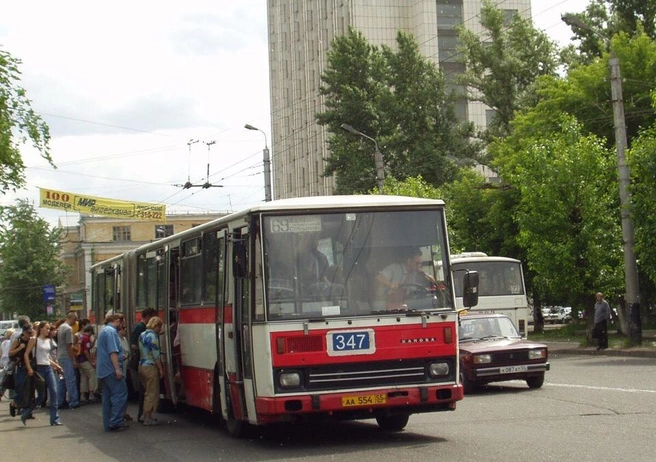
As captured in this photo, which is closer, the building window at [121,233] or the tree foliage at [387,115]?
the tree foliage at [387,115]

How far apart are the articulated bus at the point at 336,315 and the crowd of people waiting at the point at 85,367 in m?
3.15

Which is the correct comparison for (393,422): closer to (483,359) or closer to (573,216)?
(483,359)

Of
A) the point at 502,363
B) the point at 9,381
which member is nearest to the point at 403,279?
the point at 502,363

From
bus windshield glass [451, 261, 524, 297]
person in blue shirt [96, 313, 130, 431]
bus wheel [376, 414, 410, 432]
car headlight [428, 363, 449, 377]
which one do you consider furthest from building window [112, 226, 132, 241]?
car headlight [428, 363, 449, 377]

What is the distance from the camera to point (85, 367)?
23.8m

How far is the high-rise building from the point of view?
281 feet

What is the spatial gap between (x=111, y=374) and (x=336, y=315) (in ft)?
17.0

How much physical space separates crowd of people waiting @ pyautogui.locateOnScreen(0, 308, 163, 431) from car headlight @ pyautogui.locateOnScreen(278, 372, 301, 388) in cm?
455

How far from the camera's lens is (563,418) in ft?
48.6

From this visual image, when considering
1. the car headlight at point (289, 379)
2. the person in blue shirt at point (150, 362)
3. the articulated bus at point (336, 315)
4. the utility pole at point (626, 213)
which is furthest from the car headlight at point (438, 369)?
the utility pole at point (626, 213)

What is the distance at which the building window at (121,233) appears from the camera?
101 meters

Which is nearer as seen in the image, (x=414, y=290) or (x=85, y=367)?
(x=414, y=290)

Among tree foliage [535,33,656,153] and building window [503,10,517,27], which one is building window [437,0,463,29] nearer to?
building window [503,10,517,27]

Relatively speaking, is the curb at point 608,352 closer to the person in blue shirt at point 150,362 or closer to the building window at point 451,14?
the person in blue shirt at point 150,362
